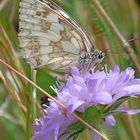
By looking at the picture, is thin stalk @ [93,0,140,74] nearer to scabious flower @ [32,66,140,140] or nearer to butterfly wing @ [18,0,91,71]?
butterfly wing @ [18,0,91,71]

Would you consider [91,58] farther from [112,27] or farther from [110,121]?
[110,121]

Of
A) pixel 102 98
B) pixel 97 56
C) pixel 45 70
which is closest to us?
pixel 102 98

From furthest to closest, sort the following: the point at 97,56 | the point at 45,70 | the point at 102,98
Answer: the point at 45,70 < the point at 97,56 < the point at 102,98

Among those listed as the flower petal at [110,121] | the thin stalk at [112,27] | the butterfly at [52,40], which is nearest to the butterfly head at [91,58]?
the butterfly at [52,40]

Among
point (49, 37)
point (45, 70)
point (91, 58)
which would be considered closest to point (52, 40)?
point (49, 37)

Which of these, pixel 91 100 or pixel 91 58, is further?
pixel 91 58

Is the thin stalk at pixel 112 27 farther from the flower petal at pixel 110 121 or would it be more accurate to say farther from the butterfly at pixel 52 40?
the flower petal at pixel 110 121
